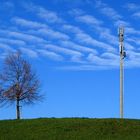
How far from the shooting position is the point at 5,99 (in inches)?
2040
